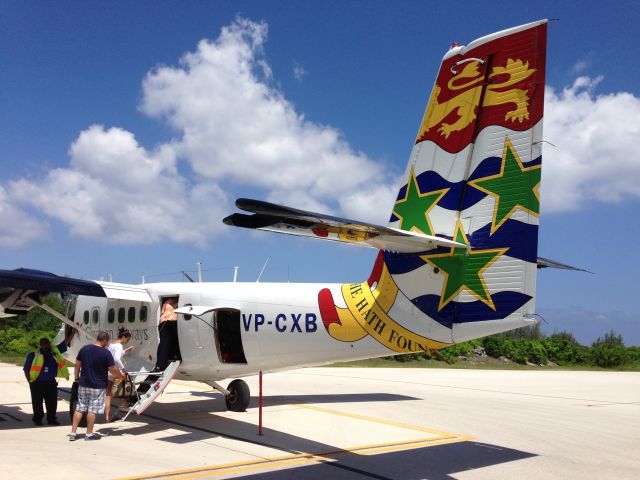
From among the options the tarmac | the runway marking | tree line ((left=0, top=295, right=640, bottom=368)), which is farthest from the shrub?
the runway marking

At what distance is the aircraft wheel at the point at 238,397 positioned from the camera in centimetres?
1405

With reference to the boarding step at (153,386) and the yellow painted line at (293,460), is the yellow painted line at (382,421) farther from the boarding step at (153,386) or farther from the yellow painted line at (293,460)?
the boarding step at (153,386)

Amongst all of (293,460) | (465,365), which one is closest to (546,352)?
(465,365)

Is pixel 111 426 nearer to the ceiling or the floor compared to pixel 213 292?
nearer to the floor

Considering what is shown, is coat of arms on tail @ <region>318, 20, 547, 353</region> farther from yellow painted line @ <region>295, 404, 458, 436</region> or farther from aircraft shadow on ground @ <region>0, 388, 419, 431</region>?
aircraft shadow on ground @ <region>0, 388, 419, 431</region>

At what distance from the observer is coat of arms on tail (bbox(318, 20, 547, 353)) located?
27.6 feet

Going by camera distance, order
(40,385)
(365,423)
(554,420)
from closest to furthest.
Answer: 1. (40,385)
2. (365,423)
3. (554,420)

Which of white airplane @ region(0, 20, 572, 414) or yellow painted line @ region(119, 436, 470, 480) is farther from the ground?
white airplane @ region(0, 20, 572, 414)

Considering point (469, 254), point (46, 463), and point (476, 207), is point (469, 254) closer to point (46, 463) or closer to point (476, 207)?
point (476, 207)

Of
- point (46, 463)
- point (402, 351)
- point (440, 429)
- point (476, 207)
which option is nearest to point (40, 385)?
point (46, 463)

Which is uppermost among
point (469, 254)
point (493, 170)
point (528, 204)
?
point (493, 170)

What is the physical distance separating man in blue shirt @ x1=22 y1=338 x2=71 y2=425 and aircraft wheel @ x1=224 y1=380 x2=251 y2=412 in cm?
391

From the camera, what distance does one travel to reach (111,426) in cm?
1183

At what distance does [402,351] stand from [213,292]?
16.1ft
